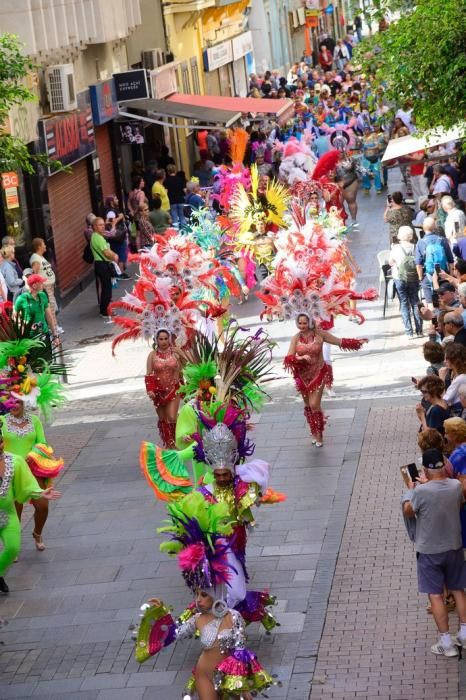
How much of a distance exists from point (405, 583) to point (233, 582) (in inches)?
78.0

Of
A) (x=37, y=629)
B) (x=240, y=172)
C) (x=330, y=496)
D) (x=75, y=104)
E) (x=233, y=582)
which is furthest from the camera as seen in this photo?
(x=75, y=104)

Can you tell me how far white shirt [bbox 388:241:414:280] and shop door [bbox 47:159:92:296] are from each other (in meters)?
7.87

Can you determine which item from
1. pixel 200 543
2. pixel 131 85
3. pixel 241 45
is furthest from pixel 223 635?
pixel 241 45

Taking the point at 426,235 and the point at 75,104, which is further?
the point at 75,104

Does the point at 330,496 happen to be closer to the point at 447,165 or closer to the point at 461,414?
the point at 461,414

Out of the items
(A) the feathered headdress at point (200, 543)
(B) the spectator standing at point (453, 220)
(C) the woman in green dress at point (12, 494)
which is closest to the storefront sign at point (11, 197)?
(B) the spectator standing at point (453, 220)

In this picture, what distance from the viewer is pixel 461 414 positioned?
1139 centimetres

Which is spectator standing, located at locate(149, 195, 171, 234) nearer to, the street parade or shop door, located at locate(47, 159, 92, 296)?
the street parade

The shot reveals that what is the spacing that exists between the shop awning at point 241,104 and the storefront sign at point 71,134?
6.25 meters

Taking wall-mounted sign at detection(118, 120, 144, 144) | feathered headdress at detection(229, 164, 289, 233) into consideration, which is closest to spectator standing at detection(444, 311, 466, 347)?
feathered headdress at detection(229, 164, 289, 233)

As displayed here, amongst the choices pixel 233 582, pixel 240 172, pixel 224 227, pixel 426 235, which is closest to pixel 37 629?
pixel 233 582

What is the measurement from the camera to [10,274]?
66.1 ft

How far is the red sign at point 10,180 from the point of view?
22.8 metres

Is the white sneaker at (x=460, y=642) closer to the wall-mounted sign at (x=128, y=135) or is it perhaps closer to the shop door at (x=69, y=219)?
the shop door at (x=69, y=219)
